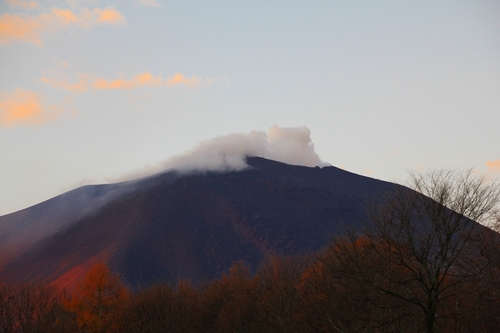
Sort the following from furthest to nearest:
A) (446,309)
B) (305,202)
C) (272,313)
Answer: (305,202) → (272,313) → (446,309)

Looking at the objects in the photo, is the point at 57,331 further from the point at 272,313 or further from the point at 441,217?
the point at 441,217

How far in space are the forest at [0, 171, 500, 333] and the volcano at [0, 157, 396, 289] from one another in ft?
272

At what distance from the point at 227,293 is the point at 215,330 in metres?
6.62

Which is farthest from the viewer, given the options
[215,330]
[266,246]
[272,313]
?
[266,246]

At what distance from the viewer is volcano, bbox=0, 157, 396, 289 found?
5886 inches

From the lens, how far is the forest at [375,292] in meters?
20.5

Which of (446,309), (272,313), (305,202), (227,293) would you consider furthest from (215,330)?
(305,202)

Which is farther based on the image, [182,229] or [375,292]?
[182,229]

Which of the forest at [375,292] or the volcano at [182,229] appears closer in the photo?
the forest at [375,292]

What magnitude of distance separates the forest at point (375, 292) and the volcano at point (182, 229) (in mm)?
82827

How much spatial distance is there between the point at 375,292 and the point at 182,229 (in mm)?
147726

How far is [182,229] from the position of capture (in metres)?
171

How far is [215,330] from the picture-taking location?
148ft

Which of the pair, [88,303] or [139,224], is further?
[139,224]
